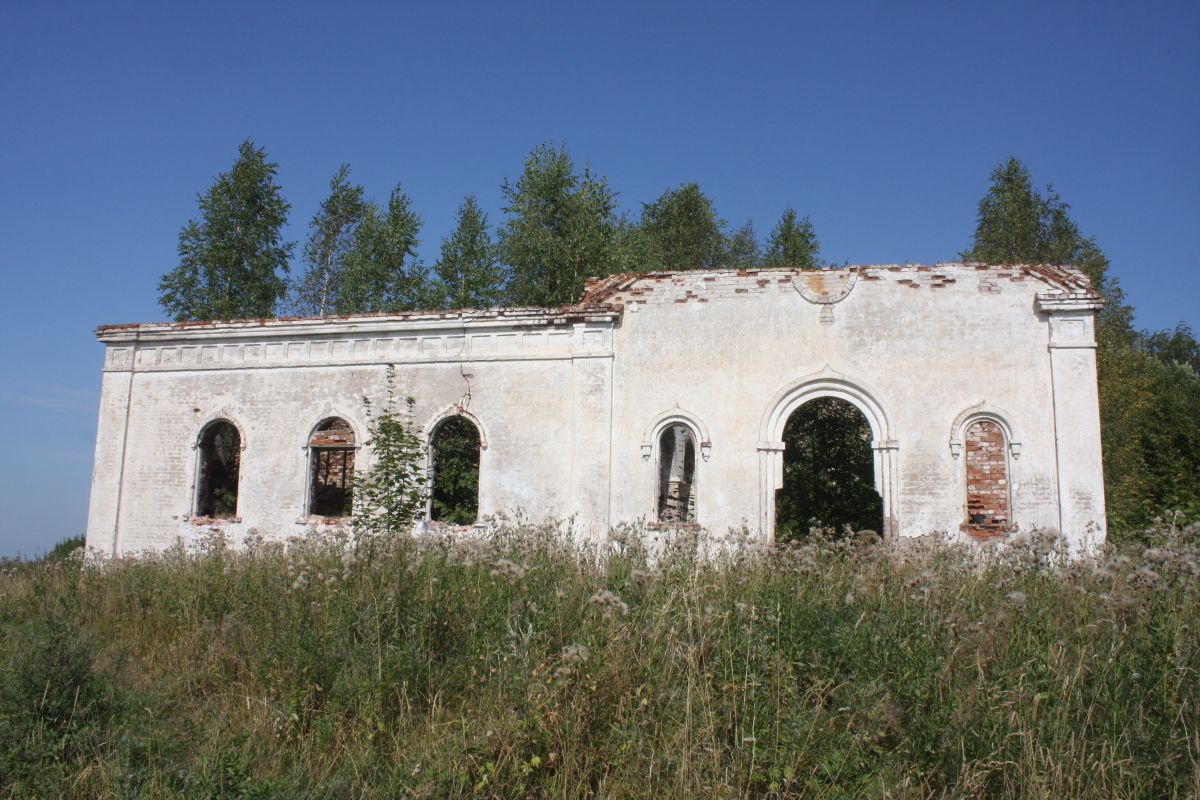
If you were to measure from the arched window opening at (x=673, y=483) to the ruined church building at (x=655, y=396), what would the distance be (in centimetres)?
14

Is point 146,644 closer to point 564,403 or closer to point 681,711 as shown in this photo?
point 681,711

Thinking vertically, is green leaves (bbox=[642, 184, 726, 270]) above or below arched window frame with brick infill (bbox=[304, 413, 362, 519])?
above

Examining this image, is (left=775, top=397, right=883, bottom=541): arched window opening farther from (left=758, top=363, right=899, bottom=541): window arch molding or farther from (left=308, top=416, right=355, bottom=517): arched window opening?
(left=308, top=416, right=355, bottom=517): arched window opening

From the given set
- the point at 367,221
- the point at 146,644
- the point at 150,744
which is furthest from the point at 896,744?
the point at 367,221

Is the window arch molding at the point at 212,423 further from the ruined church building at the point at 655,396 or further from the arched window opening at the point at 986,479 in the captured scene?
the arched window opening at the point at 986,479

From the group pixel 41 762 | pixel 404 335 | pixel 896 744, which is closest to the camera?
pixel 896 744

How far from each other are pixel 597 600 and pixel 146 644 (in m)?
5.18

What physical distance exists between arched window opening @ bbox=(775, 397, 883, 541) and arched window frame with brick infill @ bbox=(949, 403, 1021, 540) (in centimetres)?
788

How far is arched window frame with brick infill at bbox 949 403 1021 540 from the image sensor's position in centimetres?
1245

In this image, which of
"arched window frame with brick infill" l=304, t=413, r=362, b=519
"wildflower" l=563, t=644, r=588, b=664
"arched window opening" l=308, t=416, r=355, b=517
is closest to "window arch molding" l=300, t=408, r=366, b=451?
"arched window frame with brick infill" l=304, t=413, r=362, b=519

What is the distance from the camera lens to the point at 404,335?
15234 millimetres

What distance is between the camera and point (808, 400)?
528 inches

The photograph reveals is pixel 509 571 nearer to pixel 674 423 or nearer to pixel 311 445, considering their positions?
pixel 674 423

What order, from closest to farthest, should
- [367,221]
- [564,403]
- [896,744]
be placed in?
[896,744] < [564,403] < [367,221]
